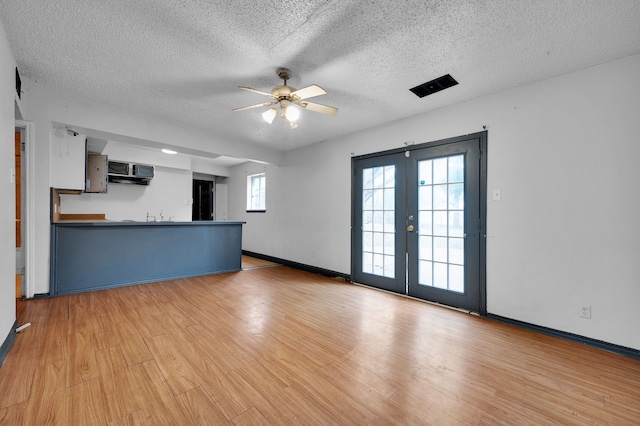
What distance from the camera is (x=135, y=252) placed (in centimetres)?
421

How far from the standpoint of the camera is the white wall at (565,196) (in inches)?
91.0

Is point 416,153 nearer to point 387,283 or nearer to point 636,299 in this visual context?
point 387,283

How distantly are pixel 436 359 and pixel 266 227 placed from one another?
204 inches

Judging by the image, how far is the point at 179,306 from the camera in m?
3.24

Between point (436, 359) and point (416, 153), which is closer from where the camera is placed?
point (436, 359)

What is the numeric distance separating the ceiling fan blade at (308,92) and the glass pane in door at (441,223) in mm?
1966

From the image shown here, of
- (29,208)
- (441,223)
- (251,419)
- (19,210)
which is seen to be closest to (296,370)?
(251,419)

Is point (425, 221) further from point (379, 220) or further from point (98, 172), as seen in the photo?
point (98, 172)

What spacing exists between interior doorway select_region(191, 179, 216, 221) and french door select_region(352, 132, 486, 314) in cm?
584

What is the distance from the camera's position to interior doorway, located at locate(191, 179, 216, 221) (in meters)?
8.53

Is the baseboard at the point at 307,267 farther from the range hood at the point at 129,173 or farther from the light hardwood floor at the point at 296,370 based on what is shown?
the range hood at the point at 129,173

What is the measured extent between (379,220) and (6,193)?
4.11 meters

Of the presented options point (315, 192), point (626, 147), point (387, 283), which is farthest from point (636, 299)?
point (315, 192)

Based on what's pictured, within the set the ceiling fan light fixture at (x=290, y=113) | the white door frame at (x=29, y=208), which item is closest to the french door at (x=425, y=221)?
the ceiling fan light fixture at (x=290, y=113)
